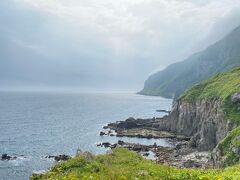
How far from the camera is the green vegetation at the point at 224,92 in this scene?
89000 millimetres

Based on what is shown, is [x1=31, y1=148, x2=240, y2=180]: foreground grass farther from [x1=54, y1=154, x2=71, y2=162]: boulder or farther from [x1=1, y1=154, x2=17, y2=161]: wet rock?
[x1=1, y1=154, x2=17, y2=161]: wet rock

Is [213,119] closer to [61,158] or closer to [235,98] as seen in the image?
[235,98]

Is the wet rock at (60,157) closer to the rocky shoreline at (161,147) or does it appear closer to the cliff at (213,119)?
the rocky shoreline at (161,147)

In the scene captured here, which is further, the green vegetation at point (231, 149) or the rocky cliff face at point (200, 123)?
the rocky cliff face at point (200, 123)

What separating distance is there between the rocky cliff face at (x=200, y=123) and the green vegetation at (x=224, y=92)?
6.23ft

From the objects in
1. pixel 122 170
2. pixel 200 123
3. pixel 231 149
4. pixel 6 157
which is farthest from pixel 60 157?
pixel 122 170

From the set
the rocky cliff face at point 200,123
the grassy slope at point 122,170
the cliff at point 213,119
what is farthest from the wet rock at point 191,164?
the grassy slope at point 122,170

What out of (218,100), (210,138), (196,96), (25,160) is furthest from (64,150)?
(196,96)

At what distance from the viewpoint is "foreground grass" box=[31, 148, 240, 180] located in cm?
2062

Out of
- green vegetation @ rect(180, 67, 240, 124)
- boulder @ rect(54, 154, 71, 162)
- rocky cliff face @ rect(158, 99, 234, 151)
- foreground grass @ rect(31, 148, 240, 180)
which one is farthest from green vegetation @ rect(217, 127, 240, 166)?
boulder @ rect(54, 154, 71, 162)

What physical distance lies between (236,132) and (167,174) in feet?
134

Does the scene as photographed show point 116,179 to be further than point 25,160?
No

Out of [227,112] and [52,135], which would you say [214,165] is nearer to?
[227,112]

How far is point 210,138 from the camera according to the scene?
97.0 meters
